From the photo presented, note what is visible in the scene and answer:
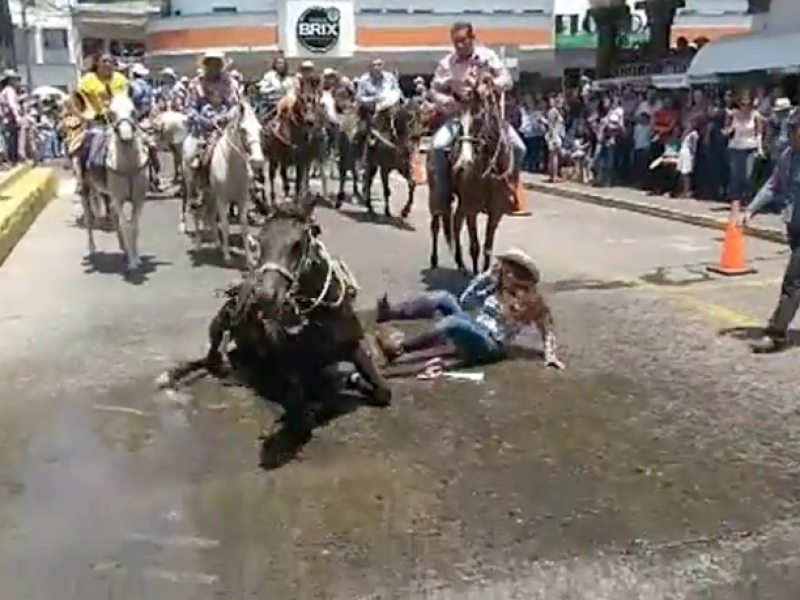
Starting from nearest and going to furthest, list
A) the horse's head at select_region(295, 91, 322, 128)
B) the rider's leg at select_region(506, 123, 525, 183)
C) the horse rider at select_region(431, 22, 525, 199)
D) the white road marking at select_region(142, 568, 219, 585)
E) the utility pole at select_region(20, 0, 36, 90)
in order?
the white road marking at select_region(142, 568, 219, 585) → the horse rider at select_region(431, 22, 525, 199) → the rider's leg at select_region(506, 123, 525, 183) → the horse's head at select_region(295, 91, 322, 128) → the utility pole at select_region(20, 0, 36, 90)

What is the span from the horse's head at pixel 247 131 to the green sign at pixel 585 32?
Answer: 17.7 metres

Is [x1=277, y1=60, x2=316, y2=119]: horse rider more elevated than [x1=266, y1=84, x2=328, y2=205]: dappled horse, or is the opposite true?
[x1=277, y1=60, x2=316, y2=119]: horse rider

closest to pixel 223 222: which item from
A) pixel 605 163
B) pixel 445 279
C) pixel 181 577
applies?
pixel 445 279

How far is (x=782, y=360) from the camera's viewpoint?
938 centimetres

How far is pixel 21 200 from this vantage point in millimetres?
18219

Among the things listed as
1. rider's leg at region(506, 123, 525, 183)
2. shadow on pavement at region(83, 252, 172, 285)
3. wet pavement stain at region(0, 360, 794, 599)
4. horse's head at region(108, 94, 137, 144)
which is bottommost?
shadow on pavement at region(83, 252, 172, 285)

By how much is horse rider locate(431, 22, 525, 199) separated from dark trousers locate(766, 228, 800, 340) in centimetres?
337

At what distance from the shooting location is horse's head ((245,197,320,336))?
6.95 meters

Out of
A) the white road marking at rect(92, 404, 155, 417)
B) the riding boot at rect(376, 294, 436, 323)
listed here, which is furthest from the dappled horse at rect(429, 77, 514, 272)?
the white road marking at rect(92, 404, 155, 417)

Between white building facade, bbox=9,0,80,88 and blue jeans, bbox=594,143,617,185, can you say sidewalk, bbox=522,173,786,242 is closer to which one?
blue jeans, bbox=594,143,617,185

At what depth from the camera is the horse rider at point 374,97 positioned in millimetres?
19250

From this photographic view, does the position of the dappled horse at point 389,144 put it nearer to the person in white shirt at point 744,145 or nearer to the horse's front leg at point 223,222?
the horse's front leg at point 223,222

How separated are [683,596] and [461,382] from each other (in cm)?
355

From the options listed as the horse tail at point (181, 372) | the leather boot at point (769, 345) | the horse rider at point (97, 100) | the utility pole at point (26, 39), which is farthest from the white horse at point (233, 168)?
the utility pole at point (26, 39)
